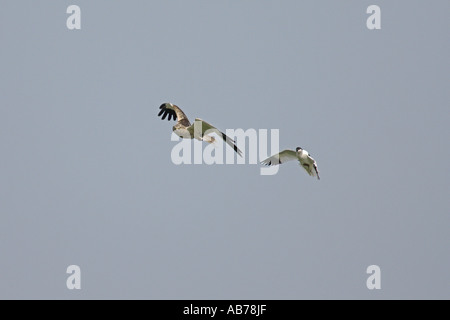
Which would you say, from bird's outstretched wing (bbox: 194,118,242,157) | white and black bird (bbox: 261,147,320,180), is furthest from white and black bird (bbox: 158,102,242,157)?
white and black bird (bbox: 261,147,320,180)

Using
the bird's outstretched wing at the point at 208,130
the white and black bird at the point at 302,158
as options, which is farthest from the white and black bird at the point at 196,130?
the white and black bird at the point at 302,158

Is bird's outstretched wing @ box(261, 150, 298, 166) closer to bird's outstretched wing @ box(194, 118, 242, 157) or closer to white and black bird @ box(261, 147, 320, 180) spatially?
white and black bird @ box(261, 147, 320, 180)

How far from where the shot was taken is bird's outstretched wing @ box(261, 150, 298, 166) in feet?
111

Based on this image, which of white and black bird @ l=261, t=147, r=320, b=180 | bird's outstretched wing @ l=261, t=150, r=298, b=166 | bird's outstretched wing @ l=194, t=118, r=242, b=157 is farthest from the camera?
bird's outstretched wing @ l=261, t=150, r=298, b=166

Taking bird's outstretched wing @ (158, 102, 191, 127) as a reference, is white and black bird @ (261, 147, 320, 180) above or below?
below

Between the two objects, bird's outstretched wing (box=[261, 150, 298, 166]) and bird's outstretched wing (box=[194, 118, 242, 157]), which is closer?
bird's outstretched wing (box=[194, 118, 242, 157])

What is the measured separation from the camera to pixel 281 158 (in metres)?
34.4

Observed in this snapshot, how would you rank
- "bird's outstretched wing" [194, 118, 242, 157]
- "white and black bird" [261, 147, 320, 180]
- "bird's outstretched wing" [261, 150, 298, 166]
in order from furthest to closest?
"bird's outstretched wing" [261, 150, 298, 166], "white and black bird" [261, 147, 320, 180], "bird's outstretched wing" [194, 118, 242, 157]

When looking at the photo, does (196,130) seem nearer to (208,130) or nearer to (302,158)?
(208,130)

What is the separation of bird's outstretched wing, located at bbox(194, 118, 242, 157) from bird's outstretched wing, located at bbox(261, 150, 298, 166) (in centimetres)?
443

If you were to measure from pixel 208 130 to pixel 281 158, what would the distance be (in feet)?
15.7
